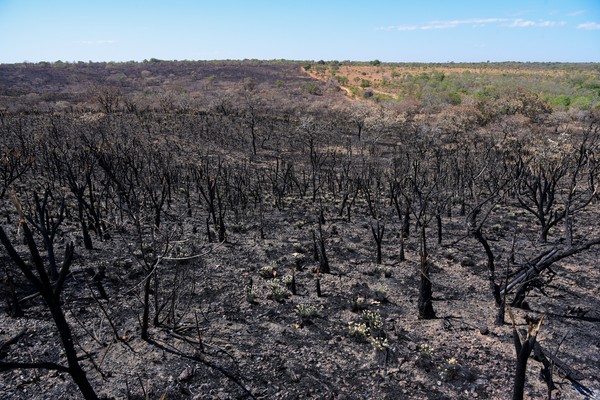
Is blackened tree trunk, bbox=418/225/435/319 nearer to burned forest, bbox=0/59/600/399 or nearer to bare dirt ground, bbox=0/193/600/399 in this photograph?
burned forest, bbox=0/59/600/399

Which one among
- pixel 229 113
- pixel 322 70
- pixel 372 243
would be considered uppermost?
pixel 322 70

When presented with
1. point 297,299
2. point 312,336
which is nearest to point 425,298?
point 312,336

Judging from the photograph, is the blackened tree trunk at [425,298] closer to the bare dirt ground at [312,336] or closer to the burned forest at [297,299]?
the burned forest at [297,299]

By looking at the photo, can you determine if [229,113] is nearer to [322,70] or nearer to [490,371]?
[490,371]

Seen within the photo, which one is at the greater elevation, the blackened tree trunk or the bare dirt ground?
the blackened tree trunk

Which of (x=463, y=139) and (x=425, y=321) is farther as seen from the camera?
(x=463, y=139)

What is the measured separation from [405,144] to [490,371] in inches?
1211

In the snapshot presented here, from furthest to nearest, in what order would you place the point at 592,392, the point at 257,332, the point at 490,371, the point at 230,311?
the point at 230,311, the point at 257,332, the point at 490,371, the point at 592,392

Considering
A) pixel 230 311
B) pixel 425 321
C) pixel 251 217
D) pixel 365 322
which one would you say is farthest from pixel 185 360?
pixel 251 217

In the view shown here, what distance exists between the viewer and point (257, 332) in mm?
8852

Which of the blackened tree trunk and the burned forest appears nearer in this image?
the burned forest

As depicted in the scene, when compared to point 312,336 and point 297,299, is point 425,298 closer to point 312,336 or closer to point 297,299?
point 312,336

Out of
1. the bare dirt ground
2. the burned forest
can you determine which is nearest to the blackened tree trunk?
the burned forest

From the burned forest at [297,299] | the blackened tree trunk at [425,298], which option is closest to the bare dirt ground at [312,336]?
the burned forest at [297,299]
